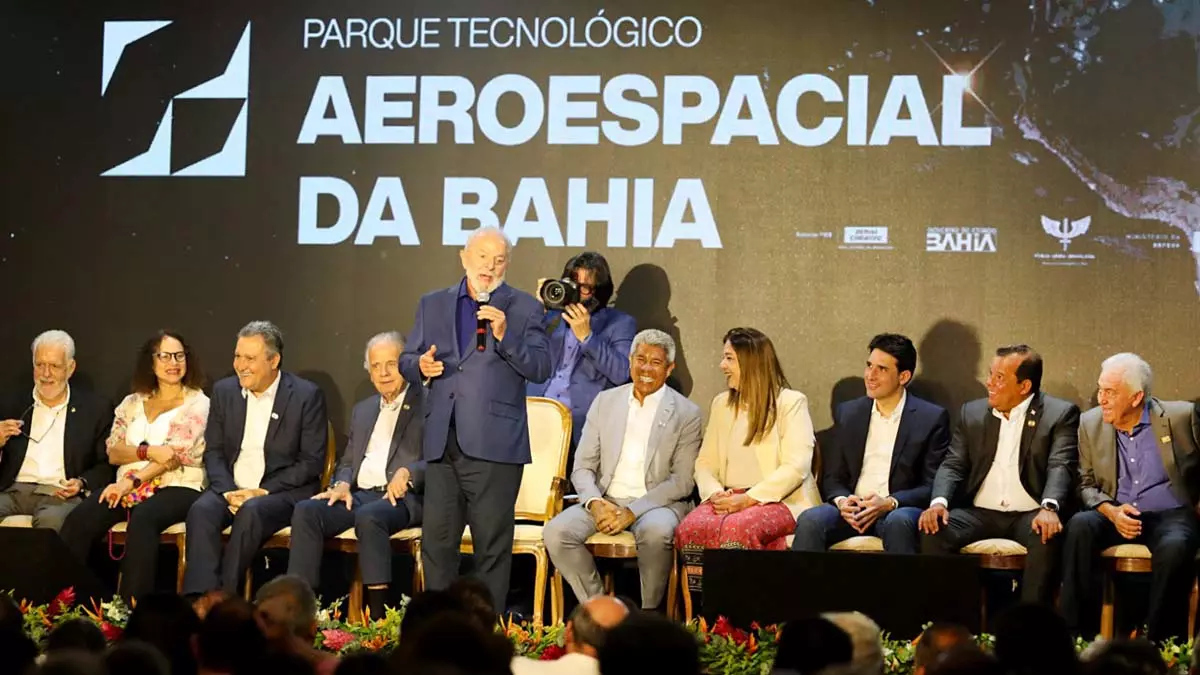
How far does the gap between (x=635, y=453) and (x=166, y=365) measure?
6.96ft

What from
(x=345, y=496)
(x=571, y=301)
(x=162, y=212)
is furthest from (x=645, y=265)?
(x=162, y=212)

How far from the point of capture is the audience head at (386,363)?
6.92 metres

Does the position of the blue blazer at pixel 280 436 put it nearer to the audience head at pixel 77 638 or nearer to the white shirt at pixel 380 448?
the white shirt at pixel 380 448

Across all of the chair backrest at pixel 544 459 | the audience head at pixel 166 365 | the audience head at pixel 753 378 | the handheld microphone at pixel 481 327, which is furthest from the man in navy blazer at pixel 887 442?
the audience head at pixel 166 365

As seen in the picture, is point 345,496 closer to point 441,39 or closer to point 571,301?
point 571,301

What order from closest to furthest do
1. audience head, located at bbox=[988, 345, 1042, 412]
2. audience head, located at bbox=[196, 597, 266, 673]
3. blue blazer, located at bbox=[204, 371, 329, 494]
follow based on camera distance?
1. audience head, located at bbox=[196, 597, 266, 673]
2. audience head, located at bbox=[988, 345, 1042, 412]
3. blue blazer, located at bbox=[204, 371, 329, 494]

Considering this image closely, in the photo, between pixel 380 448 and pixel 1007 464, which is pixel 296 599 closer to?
pixel 380 448

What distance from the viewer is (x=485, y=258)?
5.67m

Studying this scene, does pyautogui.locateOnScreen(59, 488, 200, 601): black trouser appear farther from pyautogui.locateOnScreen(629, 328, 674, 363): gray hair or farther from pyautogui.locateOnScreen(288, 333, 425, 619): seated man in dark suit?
pyautogui.locateOnScreen(629, 328, 674, 363): gray hair

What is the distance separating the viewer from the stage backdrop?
710 centimetres

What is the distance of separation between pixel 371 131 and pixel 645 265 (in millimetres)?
1461

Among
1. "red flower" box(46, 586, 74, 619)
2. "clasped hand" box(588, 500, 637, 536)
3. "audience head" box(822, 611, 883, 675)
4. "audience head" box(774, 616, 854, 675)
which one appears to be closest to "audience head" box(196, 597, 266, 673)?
"audience head" box(774, 616, 854, 675)

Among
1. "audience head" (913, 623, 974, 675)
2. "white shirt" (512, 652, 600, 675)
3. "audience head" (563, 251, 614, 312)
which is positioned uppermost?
"audience head" (563, 251, 614, 312)

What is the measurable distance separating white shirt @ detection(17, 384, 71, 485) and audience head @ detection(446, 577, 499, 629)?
Answer: 352 cm
